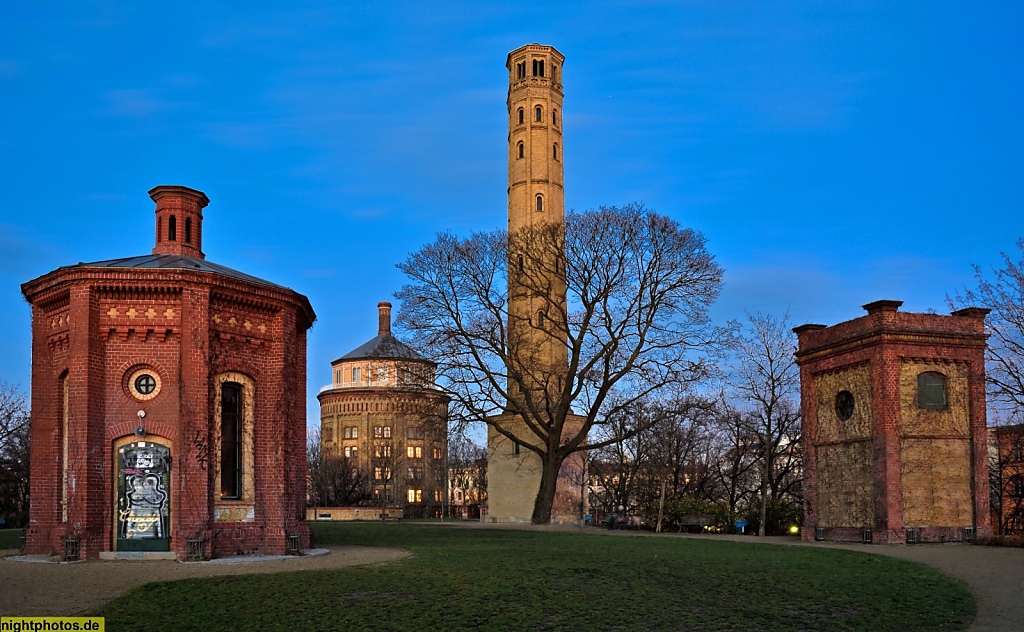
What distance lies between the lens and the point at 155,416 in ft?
64.0

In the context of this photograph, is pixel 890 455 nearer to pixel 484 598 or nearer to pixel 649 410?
pixel 649 410

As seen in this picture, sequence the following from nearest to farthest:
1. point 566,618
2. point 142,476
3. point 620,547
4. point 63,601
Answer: point 566,618 < point 63,601 < point 142,476 < point 620,547

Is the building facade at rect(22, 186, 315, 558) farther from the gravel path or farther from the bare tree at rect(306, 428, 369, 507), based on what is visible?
the bare tree at rect(306, 428, 369, 507)

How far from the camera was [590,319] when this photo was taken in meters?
37.3

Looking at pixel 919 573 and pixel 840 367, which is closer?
pixel 919 573

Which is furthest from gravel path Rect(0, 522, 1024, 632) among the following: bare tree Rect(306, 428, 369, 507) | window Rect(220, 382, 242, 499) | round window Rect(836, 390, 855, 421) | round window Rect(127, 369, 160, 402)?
bare tree Rect(306, 428, 369, 507)

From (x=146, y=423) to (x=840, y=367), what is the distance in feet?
63.1

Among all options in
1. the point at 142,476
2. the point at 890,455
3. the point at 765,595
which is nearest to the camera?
the point at 765,595

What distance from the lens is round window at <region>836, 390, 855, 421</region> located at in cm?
2755

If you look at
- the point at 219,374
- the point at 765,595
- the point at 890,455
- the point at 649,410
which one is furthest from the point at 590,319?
the point at 765,595

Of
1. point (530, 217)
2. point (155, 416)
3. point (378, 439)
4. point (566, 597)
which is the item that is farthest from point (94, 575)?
point (378, 439)

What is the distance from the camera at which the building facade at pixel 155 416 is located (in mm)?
19109

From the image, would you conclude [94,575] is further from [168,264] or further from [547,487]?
[547,487]

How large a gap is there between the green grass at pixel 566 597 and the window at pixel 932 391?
9.16 meters
